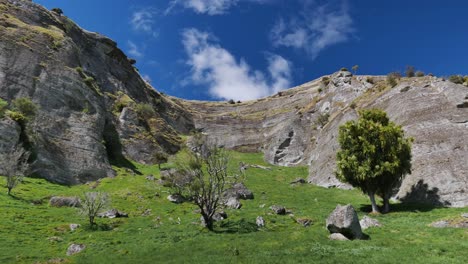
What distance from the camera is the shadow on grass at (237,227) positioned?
37438mm

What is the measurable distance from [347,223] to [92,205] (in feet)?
88.6

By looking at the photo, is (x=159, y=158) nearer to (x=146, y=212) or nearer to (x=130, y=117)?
(x=130, y=117)

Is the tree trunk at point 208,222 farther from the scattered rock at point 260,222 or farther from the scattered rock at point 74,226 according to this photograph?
the scattered rock at point 74,226

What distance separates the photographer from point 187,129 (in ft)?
442

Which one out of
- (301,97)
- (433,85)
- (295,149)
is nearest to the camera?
(433,85)

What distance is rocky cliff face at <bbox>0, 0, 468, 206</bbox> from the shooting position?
53.2m

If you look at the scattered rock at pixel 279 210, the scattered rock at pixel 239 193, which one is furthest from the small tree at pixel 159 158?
the scattered rock at pixel 279 210

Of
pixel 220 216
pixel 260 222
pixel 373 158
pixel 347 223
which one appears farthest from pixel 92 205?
pixel 373 158

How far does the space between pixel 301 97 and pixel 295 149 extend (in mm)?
56089

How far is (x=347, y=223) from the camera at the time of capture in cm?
3180

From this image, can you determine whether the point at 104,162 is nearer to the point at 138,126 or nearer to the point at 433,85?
the point at 138,126

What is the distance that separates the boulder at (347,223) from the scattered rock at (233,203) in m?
18.6

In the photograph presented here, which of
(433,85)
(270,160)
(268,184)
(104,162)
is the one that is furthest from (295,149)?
(104,162)

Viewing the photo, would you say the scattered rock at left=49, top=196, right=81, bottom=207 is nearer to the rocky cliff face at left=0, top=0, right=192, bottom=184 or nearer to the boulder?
the rocky cliff face at left=0, top=0, right=192, bottom=184
